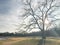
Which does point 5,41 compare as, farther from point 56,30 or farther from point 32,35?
point 56,30

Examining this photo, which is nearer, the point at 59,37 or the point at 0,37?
the point at 0,37

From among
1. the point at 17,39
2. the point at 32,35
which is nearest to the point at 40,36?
the point at 32,35

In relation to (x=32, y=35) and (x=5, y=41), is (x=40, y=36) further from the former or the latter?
Result: (x=5, y=41)

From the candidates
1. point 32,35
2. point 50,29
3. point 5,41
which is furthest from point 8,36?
point 50,29

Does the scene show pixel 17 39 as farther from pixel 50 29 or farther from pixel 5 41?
pixel 50 29

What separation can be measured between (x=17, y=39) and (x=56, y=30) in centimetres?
327

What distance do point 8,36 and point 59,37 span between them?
4438mm

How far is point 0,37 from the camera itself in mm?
22000

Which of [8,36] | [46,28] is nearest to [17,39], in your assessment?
[8,36]

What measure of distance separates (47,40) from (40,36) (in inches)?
50.5

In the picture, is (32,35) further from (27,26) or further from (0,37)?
(0,37)

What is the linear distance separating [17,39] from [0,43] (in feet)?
5.57

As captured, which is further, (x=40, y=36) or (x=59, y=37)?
(x=59, y=37)

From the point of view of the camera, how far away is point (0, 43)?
72.2ft
